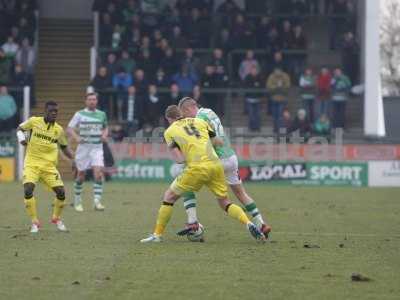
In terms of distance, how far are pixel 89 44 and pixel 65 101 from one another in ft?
9.70

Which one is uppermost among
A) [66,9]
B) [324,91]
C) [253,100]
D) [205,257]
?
[66,9]

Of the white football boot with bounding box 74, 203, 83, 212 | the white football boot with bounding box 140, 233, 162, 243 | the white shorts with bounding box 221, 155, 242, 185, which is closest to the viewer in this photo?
the white football boot with bounding box 140, 233, 162, 243

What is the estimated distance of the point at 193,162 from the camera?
46.0 feet

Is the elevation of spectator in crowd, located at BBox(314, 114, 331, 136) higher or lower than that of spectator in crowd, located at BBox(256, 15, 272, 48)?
lower

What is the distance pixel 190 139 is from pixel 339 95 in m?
19.1

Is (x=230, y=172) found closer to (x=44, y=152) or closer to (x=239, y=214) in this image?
(x=239, y=214)

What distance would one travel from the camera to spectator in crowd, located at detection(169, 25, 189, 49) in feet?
110

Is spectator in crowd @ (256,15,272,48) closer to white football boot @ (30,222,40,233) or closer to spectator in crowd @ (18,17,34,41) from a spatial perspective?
spectator in crowd @ (18,17,34,41)

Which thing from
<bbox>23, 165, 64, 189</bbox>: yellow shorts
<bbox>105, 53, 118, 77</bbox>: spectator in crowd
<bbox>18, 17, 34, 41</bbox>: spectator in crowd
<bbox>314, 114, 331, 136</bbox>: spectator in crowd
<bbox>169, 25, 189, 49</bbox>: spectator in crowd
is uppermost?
<bbox>18, 17, 34, 41</bbox>: spectator in crowd

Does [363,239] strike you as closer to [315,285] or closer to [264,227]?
[264,227]

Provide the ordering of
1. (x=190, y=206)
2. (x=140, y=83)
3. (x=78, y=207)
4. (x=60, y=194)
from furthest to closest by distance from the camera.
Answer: (x=140, y=83) < (x=78, y=207) < (x=60, y=194) < (x=190, y=206)

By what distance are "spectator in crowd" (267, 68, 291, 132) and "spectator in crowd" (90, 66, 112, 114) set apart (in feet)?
15.7

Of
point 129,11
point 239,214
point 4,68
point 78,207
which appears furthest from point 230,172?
point 129,11

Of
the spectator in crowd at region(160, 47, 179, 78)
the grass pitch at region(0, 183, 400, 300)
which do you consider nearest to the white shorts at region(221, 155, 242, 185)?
the grass pitch at region(0, 183, 400, 300)
